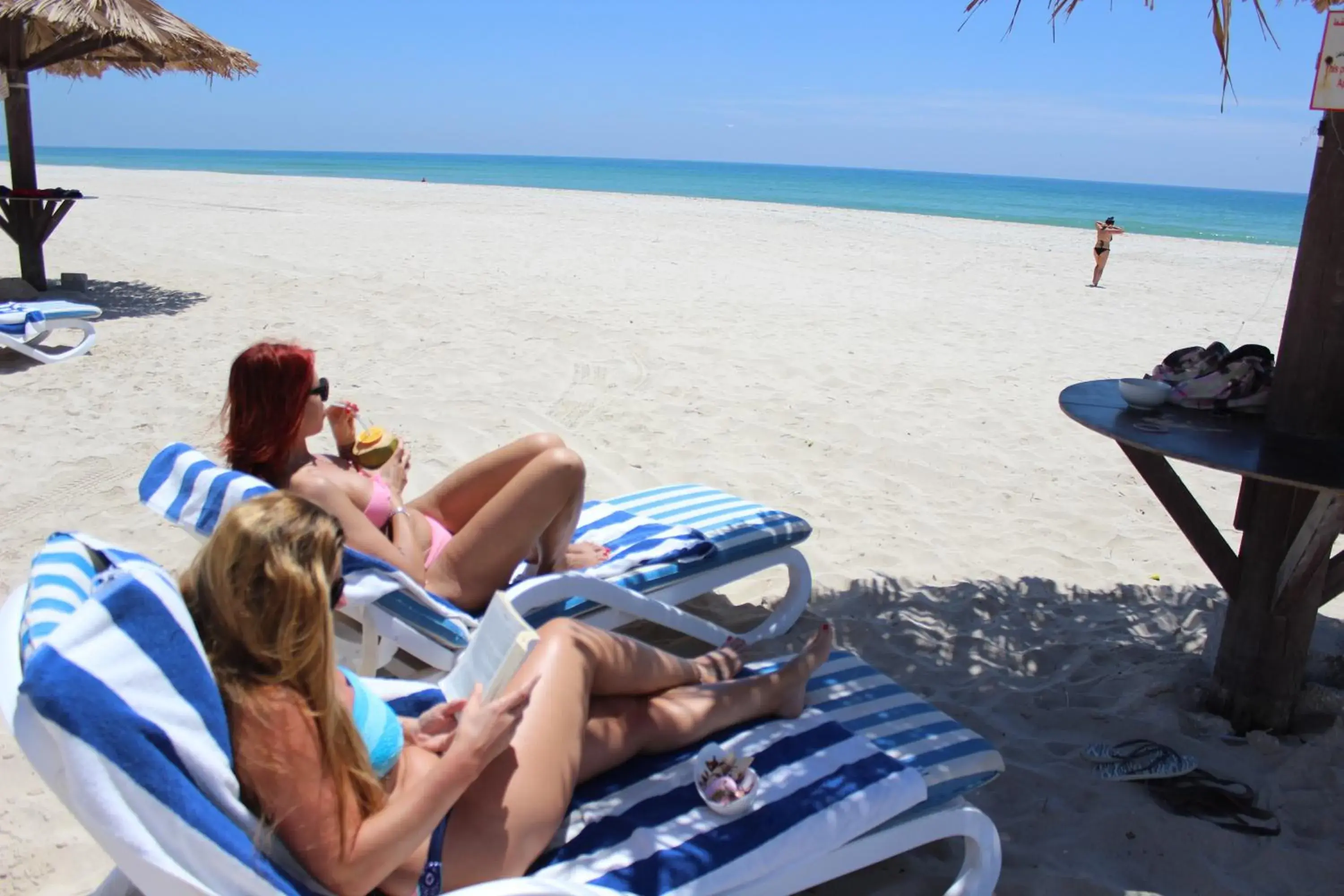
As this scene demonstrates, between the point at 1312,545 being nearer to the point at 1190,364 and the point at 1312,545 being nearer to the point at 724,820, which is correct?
the point at 1190,364

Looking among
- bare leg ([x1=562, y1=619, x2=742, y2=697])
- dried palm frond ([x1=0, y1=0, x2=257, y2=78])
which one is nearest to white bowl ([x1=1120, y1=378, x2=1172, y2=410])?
bare leg ([x1=562, y1=619, x2=742, y2=697])

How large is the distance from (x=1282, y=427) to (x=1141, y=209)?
173 feet

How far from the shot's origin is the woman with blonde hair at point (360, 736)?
1645mm

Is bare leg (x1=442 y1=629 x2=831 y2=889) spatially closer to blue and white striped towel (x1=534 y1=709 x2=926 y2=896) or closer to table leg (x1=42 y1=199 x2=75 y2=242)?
blue and white striped towel (x1=534 y1=709 x2=926 y2=896)

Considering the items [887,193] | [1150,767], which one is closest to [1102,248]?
[1150,767]

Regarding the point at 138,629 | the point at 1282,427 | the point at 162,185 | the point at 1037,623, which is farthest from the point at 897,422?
the point at 162,185

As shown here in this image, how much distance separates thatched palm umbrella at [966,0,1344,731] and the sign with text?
15cm

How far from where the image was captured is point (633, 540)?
140 inches

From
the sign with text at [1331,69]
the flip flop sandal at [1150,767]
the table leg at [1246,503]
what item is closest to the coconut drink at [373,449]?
the flip flop sandal at [1150,767]

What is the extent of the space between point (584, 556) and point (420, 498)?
0.58 metres

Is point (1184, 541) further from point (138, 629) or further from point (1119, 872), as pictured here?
point (138, 629)

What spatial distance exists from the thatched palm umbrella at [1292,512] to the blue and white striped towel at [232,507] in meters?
2.05

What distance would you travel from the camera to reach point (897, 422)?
6.11m

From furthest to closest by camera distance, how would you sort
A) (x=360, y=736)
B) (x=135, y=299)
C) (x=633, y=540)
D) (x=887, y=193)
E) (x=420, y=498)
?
(x=887, y=193) → (x=135, y=299) → (x=633, y=540) → (x=420, y=498) → (x=360, y=736)
